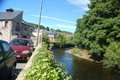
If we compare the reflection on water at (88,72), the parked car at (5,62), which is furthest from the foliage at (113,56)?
the parked car at (5,62)

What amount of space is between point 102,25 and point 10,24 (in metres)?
17.4

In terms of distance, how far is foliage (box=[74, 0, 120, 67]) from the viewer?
134 feet

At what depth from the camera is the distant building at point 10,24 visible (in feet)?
159

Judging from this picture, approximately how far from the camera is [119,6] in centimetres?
4322

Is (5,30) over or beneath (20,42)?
beneath

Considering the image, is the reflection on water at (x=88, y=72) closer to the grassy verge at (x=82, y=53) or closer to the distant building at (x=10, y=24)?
the distant building at (x=10, y=24)

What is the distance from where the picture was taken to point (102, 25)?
4131 centimetres

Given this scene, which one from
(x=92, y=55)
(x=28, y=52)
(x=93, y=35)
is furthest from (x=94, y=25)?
(x=28, y=52)

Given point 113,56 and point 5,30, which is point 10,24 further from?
point 113,56

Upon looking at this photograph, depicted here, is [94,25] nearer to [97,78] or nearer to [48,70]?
[97,78]

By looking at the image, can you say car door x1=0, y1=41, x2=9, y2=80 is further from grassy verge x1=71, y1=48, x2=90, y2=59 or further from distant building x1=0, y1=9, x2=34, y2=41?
grassy verge x1=71, y1=48, x2=90, y2=59

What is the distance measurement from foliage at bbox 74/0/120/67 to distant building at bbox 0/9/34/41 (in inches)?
528

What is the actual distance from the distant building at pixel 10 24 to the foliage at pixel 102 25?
13.4 meters

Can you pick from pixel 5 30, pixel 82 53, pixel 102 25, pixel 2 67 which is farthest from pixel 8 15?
pixel 2 67
